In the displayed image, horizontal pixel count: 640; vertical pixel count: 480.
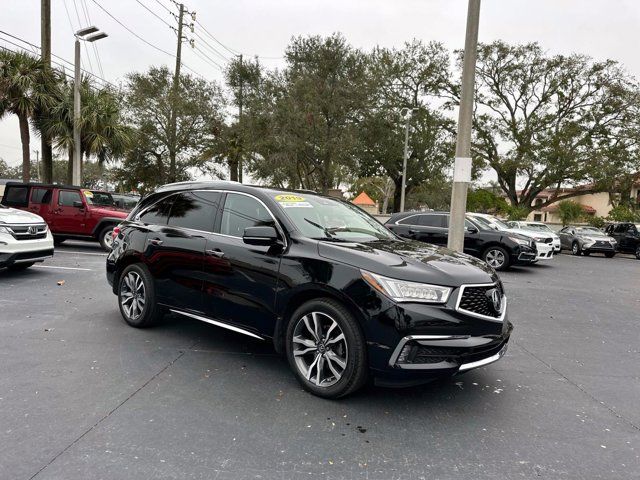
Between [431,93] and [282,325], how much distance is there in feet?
106

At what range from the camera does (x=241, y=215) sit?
436 cm

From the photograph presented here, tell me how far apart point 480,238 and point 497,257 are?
2.27ft

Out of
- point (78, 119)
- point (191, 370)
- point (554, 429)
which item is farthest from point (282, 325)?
point (78, 119)

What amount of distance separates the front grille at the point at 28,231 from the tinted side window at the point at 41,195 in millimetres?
4295

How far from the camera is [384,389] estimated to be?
3758mm

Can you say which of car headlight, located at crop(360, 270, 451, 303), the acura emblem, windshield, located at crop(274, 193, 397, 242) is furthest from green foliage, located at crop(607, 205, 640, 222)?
car headlight, located at crop(360, 270, 451, 303)

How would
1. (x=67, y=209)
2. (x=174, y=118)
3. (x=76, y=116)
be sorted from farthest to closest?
1. (x=174, y=118)
2. (x=76, y=116)
3. (x=67, y=209)

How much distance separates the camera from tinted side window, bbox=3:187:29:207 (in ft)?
39.8

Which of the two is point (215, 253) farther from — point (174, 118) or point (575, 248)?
point (174, 118)

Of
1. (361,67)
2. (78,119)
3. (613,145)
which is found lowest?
(78,119)

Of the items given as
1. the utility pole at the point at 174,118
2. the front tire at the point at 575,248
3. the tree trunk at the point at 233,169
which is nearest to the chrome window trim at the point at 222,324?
the front tire at the point at 575,248

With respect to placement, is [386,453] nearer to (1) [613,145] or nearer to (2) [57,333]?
(2) [57,333]

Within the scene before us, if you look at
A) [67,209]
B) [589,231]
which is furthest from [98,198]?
[589,231]

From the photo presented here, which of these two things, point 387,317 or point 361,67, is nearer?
point 387,317
